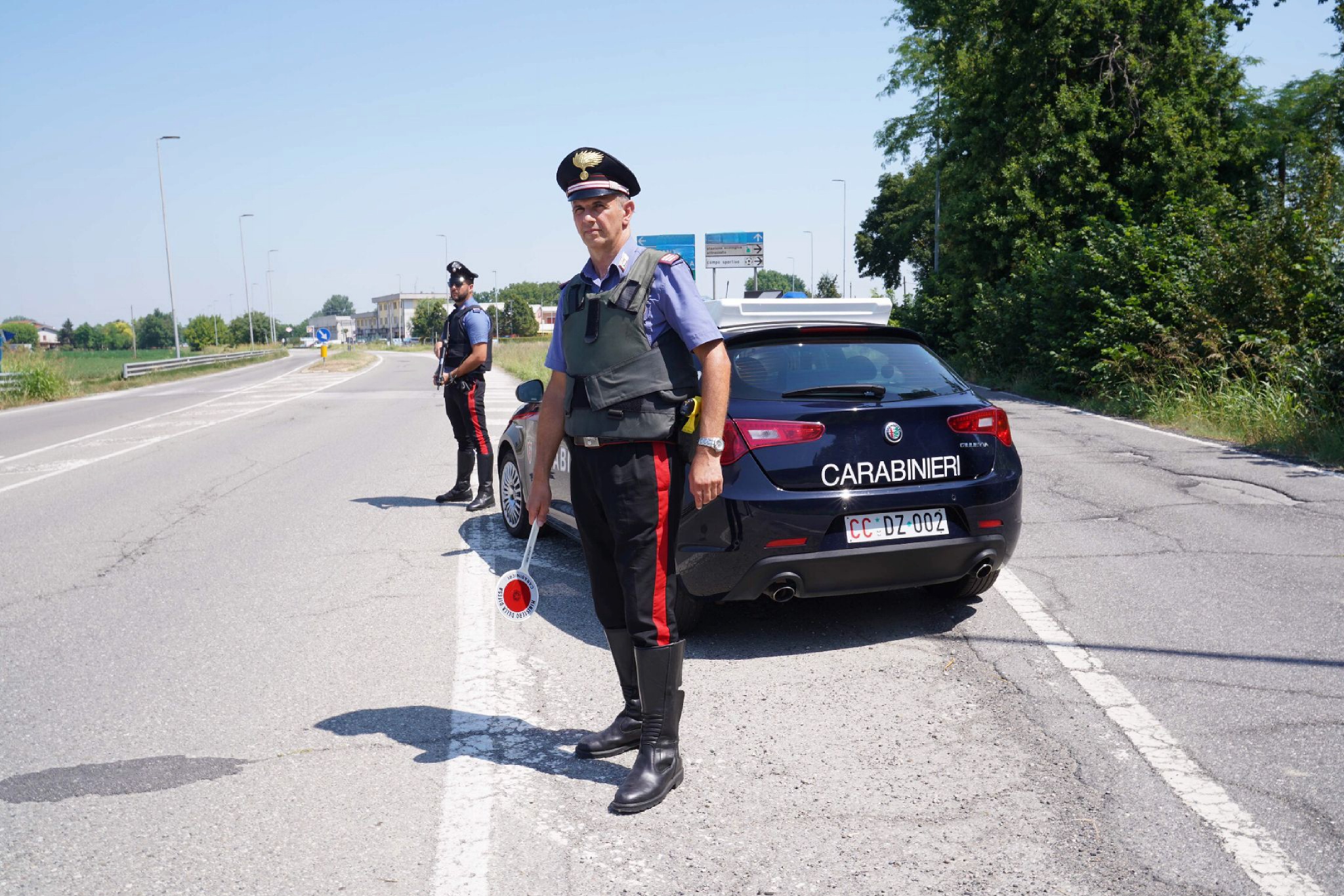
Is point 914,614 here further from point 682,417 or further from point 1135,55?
point 1135,55

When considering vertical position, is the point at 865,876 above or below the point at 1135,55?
below

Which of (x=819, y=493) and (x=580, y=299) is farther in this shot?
(x=819, y=493)

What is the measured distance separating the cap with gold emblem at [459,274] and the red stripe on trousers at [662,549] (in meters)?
5.87

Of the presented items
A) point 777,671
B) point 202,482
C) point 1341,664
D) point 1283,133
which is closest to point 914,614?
point 777,671

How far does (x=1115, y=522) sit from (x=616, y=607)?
507 centimetres

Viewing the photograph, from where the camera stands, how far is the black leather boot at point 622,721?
3.61 m

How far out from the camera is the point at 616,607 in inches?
141

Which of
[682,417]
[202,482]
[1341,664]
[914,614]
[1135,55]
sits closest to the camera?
[682,417]

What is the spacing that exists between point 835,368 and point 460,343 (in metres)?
4.57

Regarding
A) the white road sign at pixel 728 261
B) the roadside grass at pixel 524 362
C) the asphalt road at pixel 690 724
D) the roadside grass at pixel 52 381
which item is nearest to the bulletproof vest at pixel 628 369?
the asphalt road at pixel 690 724

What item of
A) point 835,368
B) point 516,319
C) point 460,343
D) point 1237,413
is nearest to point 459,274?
point 460,343

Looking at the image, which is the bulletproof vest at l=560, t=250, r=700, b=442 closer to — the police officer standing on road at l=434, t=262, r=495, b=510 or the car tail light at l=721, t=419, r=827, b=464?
the car tail light at l=721, t=419, r=827, b=464

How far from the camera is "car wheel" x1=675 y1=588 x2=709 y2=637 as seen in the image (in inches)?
182

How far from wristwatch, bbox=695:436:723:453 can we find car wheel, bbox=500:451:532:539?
3.86 meters
